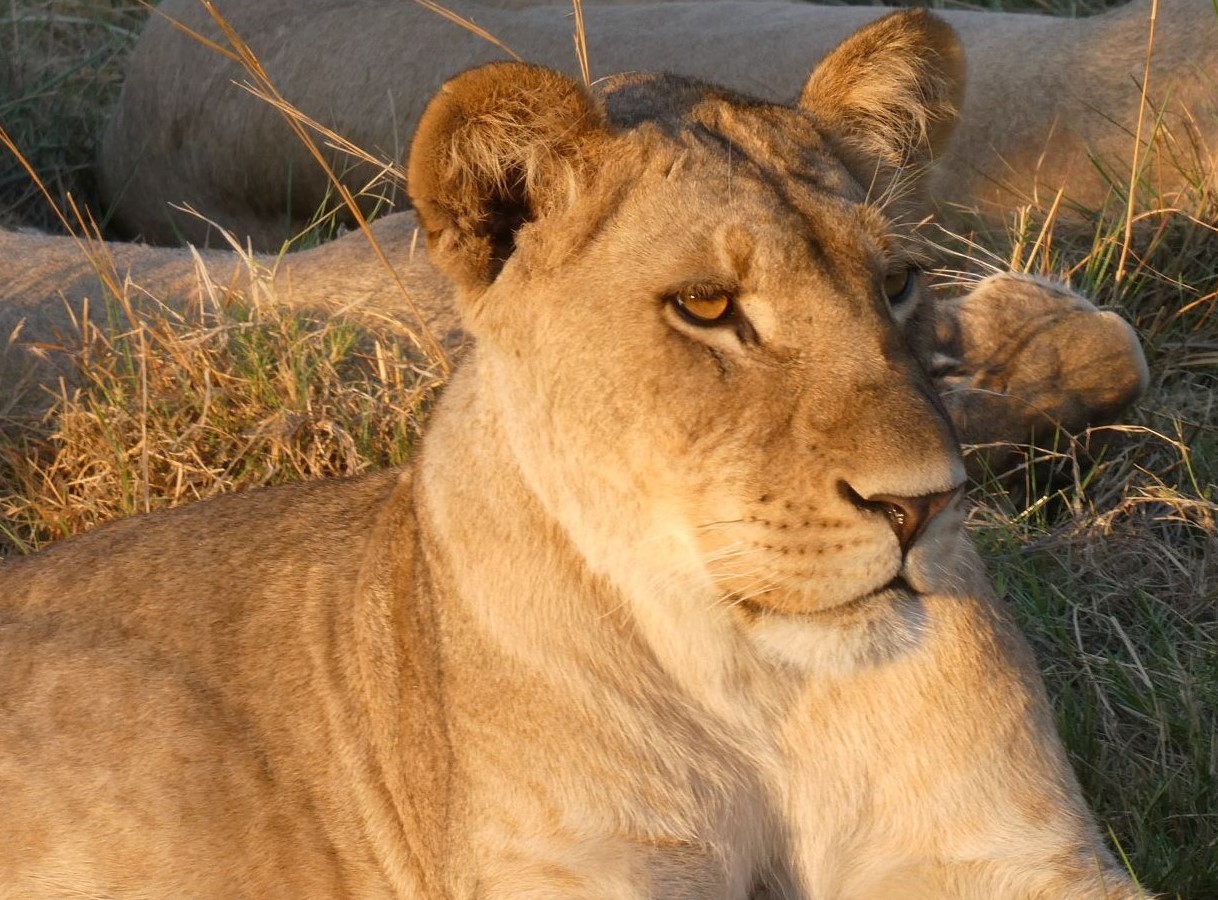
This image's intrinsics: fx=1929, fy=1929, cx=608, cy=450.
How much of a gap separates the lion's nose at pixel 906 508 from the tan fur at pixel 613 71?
5.71 ft

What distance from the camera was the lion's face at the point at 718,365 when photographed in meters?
1.96

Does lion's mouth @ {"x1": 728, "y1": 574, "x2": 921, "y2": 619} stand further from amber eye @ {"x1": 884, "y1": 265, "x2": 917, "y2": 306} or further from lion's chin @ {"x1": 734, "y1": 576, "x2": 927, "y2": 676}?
amber eye @ {"x1": 884, "y1": 265, "x2": 917, "y2": 306}

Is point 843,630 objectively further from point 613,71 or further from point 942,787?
point 613,71

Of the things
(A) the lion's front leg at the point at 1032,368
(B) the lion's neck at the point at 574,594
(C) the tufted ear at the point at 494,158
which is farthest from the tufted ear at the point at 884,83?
(A) the lion's front leg at the point at 1032,368

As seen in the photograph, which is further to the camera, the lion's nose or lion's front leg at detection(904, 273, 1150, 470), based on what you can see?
lion's front leg at detection(904, 273, 1150, 470)

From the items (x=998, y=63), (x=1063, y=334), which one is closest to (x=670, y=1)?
(x=998, y=63)

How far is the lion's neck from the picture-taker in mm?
2203

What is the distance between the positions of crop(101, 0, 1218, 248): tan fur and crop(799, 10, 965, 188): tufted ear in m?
1.09

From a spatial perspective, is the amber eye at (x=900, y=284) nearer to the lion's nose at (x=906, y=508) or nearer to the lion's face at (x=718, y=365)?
the lion's face at (x=718, y=365)

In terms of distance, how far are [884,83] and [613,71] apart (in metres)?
2.65

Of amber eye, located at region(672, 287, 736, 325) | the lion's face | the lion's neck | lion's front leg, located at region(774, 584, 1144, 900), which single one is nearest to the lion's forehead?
the lion's face

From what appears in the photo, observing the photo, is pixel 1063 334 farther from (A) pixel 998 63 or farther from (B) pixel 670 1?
(B) pixel 670 1

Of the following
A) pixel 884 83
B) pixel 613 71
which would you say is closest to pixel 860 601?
pixel 884 83

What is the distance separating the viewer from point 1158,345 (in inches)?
155
